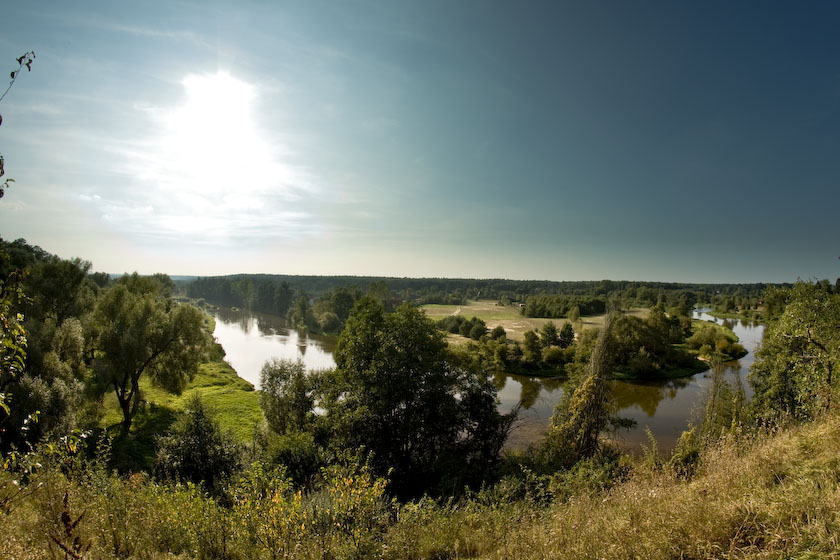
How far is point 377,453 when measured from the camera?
12.5m

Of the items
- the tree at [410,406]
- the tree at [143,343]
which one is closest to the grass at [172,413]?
the tree at [143,343]

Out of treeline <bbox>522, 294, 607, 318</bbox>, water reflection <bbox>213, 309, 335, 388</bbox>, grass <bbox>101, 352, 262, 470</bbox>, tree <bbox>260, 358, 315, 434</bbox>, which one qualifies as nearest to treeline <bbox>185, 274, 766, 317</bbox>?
treeline <bbox>522, 294, 607, 318</bbox>

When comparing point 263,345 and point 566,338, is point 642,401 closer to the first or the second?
point 566,338

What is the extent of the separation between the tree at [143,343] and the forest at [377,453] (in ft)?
0.35

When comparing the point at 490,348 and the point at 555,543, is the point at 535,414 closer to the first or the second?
the point at 490,348

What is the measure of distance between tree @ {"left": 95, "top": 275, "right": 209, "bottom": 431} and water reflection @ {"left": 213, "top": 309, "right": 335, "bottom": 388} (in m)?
9.01

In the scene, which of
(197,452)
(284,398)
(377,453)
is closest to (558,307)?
(284,398)

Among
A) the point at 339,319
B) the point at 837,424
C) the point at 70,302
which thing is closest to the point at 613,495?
the point at 837,424

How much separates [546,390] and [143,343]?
1130 inches

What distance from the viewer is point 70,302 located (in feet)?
70.4

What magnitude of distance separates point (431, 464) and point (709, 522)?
A: 32.1 feet

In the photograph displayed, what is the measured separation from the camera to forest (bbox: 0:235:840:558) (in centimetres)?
393

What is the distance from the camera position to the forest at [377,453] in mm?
3926

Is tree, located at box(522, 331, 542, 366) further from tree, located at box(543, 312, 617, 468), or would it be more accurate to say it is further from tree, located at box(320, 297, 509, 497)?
tree, located at box(320, 297, 509, 497)
